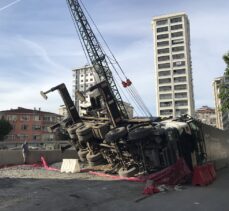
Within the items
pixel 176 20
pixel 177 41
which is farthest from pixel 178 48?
pixel 176 20

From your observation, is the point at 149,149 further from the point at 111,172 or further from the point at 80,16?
the point at 80,16

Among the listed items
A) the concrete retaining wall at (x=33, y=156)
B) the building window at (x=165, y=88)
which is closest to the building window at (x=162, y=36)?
the building window at (x=165, y=88)

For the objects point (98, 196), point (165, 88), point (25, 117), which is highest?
point (165, 88)

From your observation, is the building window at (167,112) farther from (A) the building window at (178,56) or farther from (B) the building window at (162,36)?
(B) the building window at (162,36)

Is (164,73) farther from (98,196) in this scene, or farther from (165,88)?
(98,196)

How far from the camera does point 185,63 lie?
127 metres

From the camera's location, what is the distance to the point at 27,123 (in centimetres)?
11662

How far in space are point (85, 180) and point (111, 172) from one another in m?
2.86

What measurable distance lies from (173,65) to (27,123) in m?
55.6

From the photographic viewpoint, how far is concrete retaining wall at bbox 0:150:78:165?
2191cm

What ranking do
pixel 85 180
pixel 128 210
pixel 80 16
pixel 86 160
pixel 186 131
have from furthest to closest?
pixel 80 16, pixel 86 160, pixel 186 131, pixel 85 180, pixel 128 210

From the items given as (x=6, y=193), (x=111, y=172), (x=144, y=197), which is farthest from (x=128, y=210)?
(x=111, y=172)

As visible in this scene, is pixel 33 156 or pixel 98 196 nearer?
pixel 98 196

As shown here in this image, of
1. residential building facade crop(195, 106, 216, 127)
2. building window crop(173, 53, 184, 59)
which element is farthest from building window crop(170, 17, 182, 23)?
residential building facade crop(195, 106, 216, 127)
